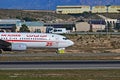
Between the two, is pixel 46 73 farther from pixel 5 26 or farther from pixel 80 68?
→ pixel 5 26

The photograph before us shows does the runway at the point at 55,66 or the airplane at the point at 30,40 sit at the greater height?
the airplane at the point at 30,40

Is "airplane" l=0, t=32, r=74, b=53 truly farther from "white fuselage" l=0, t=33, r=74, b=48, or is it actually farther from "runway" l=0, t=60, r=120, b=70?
"runway" l=0, t=60, r=120, b=70

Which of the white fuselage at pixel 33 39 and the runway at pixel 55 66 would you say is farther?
the white fuselage at pixel 33 39

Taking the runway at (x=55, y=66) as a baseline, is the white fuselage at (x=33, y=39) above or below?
above

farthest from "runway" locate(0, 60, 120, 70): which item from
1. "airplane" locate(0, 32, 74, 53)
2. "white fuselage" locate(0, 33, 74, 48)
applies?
"white fuselage" locate(0, 33, 74, 48)

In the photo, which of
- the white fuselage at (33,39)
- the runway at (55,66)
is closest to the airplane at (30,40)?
the white fuselage at (33,39)

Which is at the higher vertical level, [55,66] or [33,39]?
[33,39]

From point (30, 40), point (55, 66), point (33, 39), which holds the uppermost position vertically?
point (33, 39)

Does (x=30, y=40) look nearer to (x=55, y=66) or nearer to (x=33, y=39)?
(x=33, y=39)

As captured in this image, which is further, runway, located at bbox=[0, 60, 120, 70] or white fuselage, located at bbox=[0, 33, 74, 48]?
white fuselage, located at bbox=[0, 33, 74, 48]

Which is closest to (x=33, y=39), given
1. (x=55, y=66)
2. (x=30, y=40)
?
(x=30, y=40)

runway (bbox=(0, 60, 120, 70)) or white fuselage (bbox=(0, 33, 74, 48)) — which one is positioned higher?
white fuselage (bbox=(0, 33, 74, 48))

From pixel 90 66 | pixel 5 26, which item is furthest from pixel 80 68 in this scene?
pixel 5 26

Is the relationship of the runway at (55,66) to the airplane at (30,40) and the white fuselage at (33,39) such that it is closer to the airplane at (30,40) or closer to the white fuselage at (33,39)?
the airplane at (30,40)
